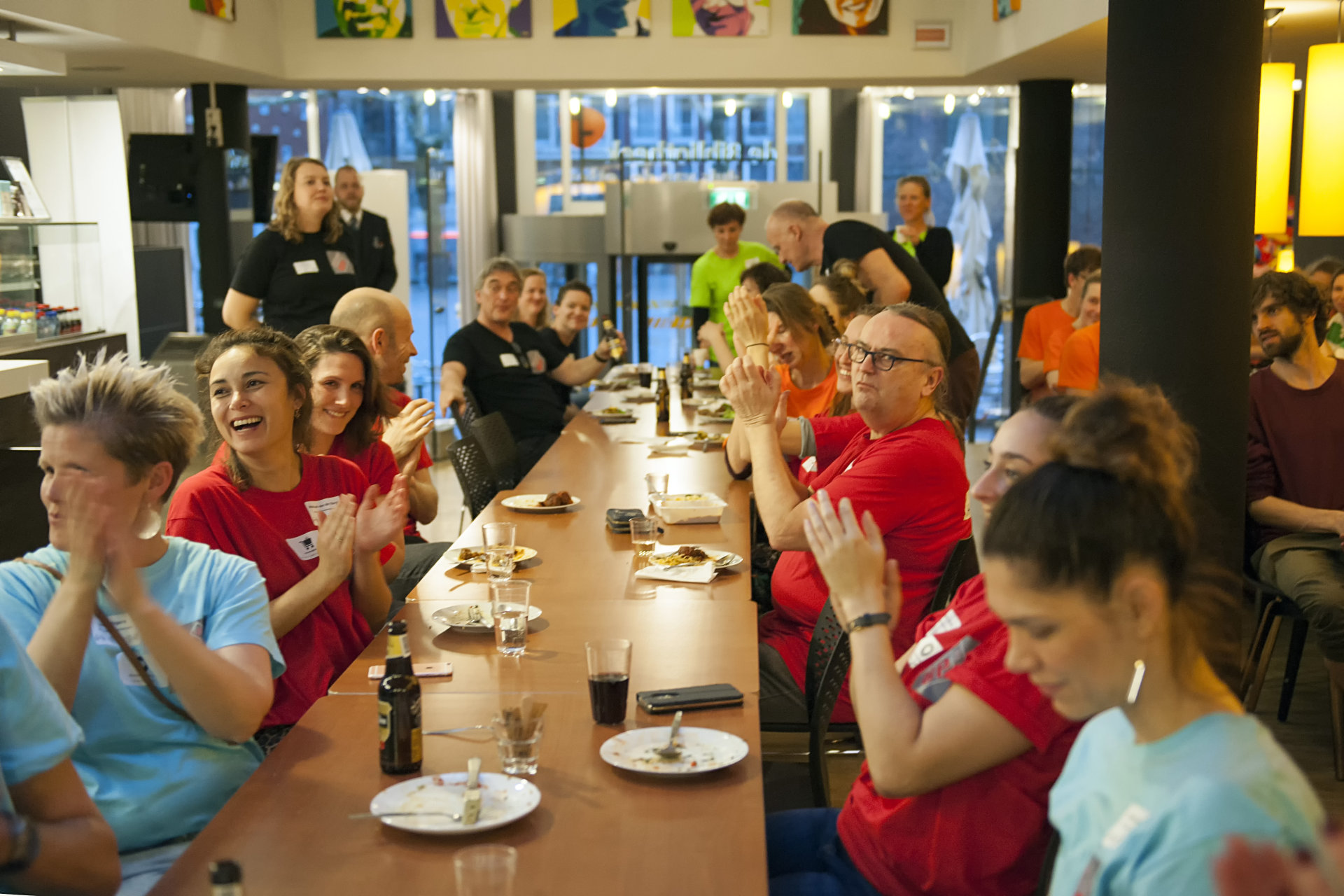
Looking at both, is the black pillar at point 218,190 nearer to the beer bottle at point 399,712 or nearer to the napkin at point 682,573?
the napkin at point 682,573

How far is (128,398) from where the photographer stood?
1.95m

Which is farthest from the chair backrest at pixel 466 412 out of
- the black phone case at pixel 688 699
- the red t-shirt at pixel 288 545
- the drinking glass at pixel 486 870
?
the drinking glass at pixel 486 870

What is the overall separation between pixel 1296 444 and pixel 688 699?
2.87 meters

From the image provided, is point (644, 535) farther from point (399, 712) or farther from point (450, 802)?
point (450, 802)

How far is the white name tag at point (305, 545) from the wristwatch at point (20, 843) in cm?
117

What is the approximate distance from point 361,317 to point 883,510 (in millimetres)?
2035

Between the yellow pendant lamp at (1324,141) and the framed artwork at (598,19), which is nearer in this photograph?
the yellow pendant lamp at (1324,141)

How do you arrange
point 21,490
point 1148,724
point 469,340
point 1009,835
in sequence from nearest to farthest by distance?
point 1148,724
point 1009,835
point 21,490
point 469,340

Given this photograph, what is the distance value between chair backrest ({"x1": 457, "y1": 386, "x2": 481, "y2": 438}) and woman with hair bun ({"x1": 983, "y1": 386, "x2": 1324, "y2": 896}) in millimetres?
4418

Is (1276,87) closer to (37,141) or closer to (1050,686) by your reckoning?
(1050,686)

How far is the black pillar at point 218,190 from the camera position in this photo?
8.21 meters

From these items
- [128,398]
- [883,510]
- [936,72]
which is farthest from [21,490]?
[936,72]

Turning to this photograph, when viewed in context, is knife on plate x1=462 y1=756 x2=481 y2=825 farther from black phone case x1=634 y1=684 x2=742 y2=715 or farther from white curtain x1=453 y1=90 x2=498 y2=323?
white curtain x1=453 y1=90 x2=498 y2=323

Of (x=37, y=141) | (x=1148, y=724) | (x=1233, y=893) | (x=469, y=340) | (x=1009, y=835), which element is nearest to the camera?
(x=1233, y=893)
